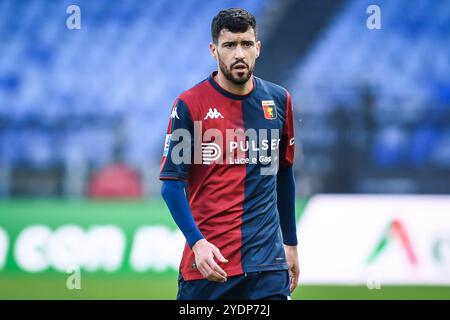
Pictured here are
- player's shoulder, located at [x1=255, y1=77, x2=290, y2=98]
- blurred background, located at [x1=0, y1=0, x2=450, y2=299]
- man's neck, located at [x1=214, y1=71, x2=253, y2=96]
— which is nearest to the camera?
man's neck, located at [x1=214, y1=71, x2=253, y2=96]

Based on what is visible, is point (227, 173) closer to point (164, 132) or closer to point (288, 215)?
point (288, 215)

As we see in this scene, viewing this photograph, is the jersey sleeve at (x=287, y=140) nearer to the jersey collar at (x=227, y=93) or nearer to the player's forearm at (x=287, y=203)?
the player's forearm at (x=287, y=203)

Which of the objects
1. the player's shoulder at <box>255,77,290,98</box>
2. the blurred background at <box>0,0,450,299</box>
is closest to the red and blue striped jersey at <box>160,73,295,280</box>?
the player's shoulder at <box>255,77,290,98</box>

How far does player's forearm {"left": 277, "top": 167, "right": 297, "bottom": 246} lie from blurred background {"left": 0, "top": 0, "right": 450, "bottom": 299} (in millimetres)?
3536

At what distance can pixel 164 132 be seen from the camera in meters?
8.59

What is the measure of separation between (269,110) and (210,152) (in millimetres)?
310

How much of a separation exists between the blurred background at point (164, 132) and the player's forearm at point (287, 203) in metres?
3.54

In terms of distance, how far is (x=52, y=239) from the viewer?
7.58 metres

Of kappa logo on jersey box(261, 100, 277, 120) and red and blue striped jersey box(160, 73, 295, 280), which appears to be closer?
red and blue striped jersey box(160, 73, 295, 280)

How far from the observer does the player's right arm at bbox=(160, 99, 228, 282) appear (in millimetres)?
3268

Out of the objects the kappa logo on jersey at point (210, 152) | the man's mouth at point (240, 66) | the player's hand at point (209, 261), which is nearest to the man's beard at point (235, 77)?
the man's mouth at point (240, 66)

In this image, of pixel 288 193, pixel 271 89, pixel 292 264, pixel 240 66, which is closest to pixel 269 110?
pixel 271 89

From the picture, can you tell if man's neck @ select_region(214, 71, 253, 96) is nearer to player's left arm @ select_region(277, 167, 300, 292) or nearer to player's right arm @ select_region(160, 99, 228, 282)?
player's right arm @ select_region(160, 99, 228, 282)

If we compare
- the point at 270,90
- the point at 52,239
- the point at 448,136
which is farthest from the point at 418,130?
the point at 270,90
